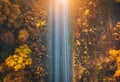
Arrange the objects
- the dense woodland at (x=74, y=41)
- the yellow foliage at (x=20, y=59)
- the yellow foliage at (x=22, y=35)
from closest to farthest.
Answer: the yellow foliage at (x=20, y=59) < the dense woodland at (x=74, y=41) < the yellow foliage at (x=22, y=35)

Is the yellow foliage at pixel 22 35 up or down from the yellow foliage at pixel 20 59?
up

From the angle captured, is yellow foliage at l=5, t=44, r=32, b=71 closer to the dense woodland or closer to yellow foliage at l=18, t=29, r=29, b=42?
the dense woodland

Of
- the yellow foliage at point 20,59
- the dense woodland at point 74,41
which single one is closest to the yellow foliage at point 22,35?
the dense woodland at point 74,41

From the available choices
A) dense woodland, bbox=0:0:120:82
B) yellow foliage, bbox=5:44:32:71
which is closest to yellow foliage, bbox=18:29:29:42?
dense woodland, bbox=0:0:120:82

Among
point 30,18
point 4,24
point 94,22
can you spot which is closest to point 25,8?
point 30,18

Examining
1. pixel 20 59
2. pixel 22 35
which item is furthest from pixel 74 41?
pixel 20 59

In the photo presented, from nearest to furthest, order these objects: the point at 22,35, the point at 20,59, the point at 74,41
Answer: the point at 20,59, the point at 22,35, the point at 74,41

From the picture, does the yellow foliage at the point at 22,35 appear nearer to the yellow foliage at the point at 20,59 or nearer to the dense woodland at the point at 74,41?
the dense woodland at the point at 74,41

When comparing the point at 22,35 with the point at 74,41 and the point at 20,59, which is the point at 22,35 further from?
the point at 74,41
